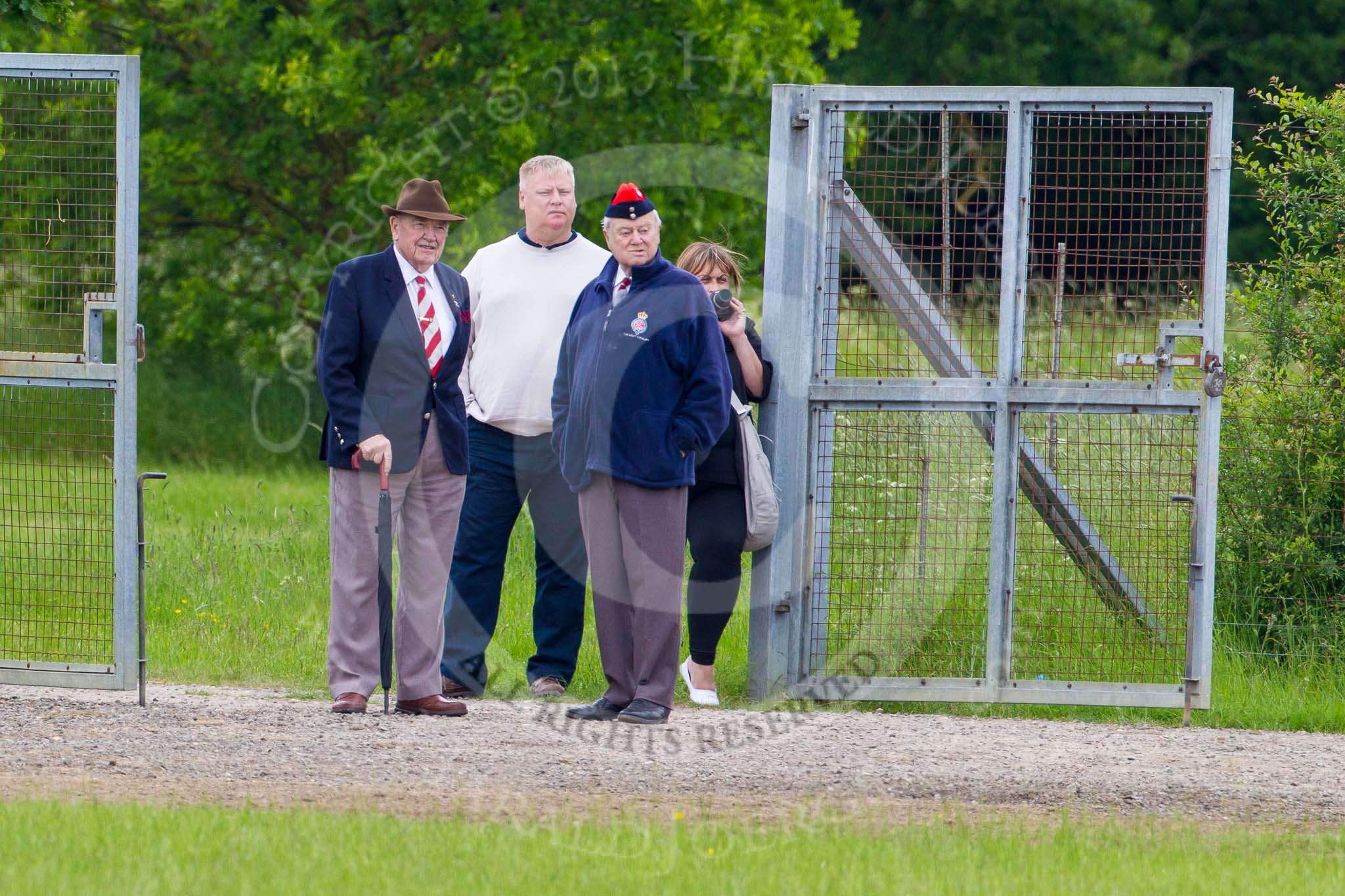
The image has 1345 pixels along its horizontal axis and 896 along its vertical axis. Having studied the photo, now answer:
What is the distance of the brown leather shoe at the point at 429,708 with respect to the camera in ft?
21.3

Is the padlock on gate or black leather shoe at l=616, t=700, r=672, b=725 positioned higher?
the padlock on gate

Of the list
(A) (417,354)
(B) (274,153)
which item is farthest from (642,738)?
(B) (274,153)

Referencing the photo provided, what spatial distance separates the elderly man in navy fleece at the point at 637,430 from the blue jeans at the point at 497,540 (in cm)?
59

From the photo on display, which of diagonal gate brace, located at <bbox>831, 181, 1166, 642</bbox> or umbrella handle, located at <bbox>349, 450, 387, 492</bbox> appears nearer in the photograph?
umbrella handle, located at <bbox>349, 450, 387, 492</bbox>

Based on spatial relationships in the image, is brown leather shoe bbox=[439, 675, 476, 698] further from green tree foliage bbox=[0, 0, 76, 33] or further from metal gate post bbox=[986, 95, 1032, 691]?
green tree foliage bbox=[0, 0, 76, 33]

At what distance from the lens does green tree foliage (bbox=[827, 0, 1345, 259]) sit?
29328 millimetres

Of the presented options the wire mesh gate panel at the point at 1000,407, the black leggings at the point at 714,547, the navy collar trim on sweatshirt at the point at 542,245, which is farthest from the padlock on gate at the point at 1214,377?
the navy collar trim on sweatshirt at the point at 542,245

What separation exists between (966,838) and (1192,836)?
0.73 metres

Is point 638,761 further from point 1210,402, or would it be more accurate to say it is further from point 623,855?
point 1210,402

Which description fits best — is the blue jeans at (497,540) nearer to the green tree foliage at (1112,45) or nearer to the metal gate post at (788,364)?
the metal gate post at (788,364)

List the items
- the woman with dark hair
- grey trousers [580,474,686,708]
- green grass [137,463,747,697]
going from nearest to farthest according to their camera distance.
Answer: grey trousers [580,474,686,708] < the woman with dark hair < green grass [137,463,747,697]

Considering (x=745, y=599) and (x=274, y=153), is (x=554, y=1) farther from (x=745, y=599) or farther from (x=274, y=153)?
(x=745, y=599)

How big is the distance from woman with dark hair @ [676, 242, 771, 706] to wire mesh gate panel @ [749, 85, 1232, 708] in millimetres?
157

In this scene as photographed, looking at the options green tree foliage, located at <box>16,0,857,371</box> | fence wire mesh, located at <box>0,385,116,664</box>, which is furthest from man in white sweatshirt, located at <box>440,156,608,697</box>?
green tree foliage, located at <box>16,0,857,371</box>
